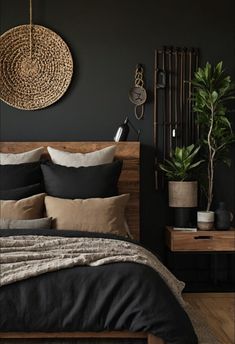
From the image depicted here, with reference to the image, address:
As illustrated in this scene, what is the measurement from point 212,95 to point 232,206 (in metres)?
1.14

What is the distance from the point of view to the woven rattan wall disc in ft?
17.6

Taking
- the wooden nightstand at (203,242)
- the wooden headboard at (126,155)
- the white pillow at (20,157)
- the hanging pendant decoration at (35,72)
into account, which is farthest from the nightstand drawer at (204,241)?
the hanging pendant decoration at (35,72)

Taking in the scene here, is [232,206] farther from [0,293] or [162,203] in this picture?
[0,293]

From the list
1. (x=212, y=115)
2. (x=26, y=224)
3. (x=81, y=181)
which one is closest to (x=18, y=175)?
(x=81, y=181)

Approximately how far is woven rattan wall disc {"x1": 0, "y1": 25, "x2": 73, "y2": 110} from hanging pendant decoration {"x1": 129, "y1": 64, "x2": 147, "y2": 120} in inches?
23.7

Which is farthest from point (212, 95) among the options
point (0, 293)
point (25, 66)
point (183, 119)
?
point (0, 293)

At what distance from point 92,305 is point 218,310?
2.03 meters

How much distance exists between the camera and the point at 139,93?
5.39 metres

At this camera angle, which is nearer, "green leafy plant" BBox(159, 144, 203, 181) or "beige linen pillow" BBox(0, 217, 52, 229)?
"beige linen pillow" BBox(0, 217, 52, 229)

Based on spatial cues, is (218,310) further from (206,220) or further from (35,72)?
(35,72)

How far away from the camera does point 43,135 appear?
541cm

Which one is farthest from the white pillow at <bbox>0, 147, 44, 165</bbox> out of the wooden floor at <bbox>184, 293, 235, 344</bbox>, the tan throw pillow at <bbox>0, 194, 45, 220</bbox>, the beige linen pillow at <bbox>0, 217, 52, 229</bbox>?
the wooden floor at <bbox>184, 293, 235, 344</bbox>

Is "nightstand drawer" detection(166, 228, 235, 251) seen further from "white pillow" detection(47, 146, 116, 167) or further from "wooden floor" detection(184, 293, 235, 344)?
"white pillow" detection(47, 146, 116, 167)

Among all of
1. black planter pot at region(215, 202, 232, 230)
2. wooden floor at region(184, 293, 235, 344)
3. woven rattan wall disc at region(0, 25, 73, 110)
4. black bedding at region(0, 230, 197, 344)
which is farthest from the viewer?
woven rattan wall disc at region(0, 25, 73, 110)
